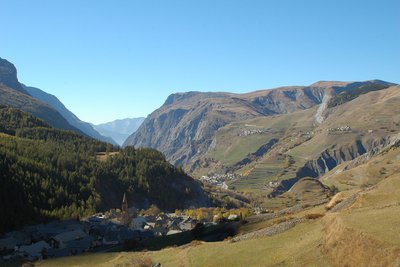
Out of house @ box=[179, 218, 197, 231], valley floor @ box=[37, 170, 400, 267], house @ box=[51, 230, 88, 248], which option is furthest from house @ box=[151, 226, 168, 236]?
valley floor @ box=[37, 170, 400, 267]

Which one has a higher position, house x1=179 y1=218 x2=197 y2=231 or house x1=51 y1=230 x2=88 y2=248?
house x1=179 y1=218 x2=197 y2=231

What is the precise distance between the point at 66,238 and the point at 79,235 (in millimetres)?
5184

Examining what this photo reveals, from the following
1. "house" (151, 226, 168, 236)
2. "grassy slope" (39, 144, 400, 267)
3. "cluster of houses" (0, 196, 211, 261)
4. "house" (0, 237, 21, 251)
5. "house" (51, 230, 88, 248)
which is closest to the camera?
"grassy slope" (39, 144, 400, 267)

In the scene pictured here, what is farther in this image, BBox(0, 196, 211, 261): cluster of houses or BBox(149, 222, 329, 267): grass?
BBox(0, 196, 211, 261): cluster of houses

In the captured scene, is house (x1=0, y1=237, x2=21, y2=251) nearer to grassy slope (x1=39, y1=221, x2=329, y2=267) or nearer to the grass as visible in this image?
grassy slope (x1=39, y1=221, x2=329, y2=267)

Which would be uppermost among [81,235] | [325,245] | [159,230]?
[325,245]

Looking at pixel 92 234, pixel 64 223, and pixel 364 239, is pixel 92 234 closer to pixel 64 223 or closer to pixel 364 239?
pixel 64 223

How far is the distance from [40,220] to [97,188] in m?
52.1

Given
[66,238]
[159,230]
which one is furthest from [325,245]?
[66,238]

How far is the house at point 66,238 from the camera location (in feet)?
365

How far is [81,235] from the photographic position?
122 meters

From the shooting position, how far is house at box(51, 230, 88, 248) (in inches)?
4385

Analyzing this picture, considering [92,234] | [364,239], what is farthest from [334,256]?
[92,234]

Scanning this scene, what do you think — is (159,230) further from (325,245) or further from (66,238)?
(325,245)
